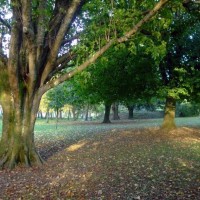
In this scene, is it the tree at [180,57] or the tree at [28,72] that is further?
the tree at [180,57]

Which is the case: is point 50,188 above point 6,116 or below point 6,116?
below

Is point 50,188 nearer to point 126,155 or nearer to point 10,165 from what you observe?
point 10,165

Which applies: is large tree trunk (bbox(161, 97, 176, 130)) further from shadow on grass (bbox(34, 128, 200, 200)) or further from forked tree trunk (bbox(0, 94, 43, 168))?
forked tree trunk (bbox(0, 94, 43, 168))

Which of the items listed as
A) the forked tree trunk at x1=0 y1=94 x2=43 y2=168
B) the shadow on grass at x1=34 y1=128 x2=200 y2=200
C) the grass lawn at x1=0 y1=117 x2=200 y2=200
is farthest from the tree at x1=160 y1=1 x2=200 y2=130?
the forked tree trunk at x1=0 y1=94 x2=43 y2=168

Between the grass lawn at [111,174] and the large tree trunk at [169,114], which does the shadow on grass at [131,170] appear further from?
the large tree trunk at [169,114]

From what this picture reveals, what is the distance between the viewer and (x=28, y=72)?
12172mm

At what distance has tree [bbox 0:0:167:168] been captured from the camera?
36.8 feet

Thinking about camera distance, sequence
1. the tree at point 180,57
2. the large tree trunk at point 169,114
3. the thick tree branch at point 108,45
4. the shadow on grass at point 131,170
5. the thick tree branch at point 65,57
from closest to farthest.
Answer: the shadow on grass at point 131,170
the thick tree branch at point 108,45
the thick tree branch at point 65,57
the tree at point 180,57
the large tree trunk at point 169,114

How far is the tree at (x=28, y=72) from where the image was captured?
11219 mm

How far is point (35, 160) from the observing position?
11.7 m

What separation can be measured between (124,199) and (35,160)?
530 cm

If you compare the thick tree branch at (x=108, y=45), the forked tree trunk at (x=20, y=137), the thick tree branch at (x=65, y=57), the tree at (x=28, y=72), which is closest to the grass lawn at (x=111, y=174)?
the forked tree trunk at (x=20, y=137)

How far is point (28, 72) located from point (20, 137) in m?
2.63

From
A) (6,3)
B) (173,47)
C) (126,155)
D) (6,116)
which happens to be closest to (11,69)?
(6,116)
